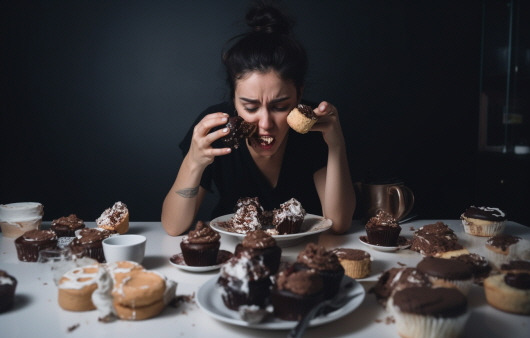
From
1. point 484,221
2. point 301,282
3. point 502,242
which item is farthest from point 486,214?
point 301,282

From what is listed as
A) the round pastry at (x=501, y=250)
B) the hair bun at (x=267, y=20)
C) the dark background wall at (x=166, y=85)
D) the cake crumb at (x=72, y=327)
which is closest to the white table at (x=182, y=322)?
Answer: the cake crumb at (x=72, y=327)

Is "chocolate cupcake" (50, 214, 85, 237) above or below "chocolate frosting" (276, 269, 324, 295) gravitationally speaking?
below

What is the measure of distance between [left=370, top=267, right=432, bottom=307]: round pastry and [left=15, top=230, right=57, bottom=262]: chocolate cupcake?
51.3 inches

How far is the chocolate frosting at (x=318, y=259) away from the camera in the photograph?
4.78ft

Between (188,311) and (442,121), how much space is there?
143 inches

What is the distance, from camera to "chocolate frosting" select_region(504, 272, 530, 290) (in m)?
1.40

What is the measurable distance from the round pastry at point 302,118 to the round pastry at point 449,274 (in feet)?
3.39

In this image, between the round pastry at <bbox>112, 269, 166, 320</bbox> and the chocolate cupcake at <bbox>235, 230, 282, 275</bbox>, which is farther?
the chocolate cupcake at <bbox>235, 230, 282, 275</bbox>

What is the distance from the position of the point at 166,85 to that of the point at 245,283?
10.4 ft

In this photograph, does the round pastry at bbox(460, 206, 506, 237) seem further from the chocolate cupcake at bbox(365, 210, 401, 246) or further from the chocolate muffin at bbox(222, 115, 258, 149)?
the chocolate muffin at bbox(222, 115, 258, 149)

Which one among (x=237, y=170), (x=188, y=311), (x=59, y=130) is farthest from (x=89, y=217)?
(x=188, y=311)

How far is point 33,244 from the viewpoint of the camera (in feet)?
6.16

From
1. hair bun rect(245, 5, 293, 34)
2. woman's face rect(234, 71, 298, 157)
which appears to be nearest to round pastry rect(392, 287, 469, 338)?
woman's face rect(234, 71, 298, 157)

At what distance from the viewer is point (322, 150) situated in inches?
116
